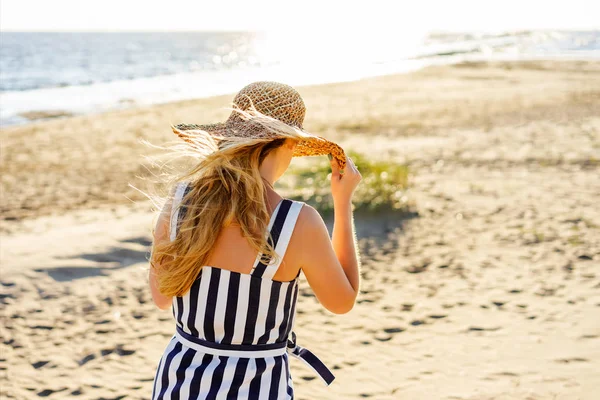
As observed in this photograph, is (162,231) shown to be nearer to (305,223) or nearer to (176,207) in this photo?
(176,207)

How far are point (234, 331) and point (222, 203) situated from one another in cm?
35

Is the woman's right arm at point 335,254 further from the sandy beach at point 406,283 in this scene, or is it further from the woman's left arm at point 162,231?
the sandy beach at point 406,283

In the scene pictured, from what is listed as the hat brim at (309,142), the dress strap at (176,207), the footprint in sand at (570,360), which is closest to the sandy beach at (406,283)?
the footprint in sand at (570,360)

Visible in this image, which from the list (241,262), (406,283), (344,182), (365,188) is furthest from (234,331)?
(365,188)

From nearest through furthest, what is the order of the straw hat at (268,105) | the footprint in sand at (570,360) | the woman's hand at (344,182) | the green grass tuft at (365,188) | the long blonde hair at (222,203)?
the long blonde hair at (222,203) → the straw hat at (268,105) → the woman's hand at (344,182) → the footprint in sand at (570,360) → the green grass tuft at (365,188)

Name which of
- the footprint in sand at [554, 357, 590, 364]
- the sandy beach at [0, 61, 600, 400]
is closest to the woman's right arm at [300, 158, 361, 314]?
the sandy beach at [0, 61, 600, 400]

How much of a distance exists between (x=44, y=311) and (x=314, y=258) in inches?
164

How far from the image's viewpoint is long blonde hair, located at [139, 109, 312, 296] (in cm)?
162

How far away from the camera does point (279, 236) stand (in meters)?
1.63

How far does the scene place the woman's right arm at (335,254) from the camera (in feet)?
5.41

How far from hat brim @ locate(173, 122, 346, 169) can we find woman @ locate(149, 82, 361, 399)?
2 cm

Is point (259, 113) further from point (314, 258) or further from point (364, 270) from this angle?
point (364, 270)

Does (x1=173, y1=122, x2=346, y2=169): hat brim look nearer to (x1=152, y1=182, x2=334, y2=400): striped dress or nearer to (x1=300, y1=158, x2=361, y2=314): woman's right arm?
(x1=300, y1=158, x2=361, y2=314): woman's right arm

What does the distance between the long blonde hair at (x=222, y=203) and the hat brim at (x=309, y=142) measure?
2.9 inches
